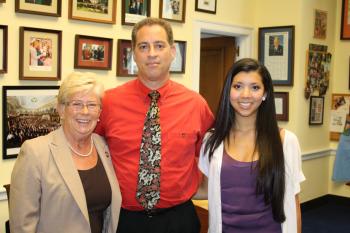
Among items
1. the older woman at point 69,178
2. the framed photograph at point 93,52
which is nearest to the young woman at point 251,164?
the older woman at point 69,178

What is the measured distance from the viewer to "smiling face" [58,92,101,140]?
1789 millimetres

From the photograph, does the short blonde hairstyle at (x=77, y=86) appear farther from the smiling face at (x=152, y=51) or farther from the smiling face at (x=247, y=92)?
the smiling face at (x=247, y=92)

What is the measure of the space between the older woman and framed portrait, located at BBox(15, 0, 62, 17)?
4.03 ft

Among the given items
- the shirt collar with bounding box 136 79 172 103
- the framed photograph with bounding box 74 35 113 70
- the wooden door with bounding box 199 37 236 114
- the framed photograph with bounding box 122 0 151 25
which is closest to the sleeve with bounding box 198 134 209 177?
the shirt collar with bounding box 136 79 172 103

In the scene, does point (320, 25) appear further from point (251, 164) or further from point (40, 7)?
point (251, 164)

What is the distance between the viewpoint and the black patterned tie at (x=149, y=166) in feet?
6.45

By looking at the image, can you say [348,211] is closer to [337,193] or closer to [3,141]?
[337,193]

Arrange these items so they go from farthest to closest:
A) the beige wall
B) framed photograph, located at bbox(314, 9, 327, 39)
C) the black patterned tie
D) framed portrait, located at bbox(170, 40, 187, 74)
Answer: framed photograph, located at bbox(314, 9, 327, 39)
framed portrait, located at bbox(170, 40, 187, 74)
the beige wall
the black patterned tie

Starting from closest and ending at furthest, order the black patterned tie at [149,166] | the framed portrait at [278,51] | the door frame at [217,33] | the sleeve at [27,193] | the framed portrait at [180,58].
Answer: the sleeve at [27,193] < the black patterned tie at [149,166] < the framed portrait at [180,58] < the door frame at [217,33] < the framed portrait at [278,51]

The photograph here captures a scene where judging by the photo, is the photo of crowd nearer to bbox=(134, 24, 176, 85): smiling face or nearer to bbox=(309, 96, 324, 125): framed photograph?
bbox=(134, 24, 176, 85): smiling face

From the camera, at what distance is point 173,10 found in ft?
12.6

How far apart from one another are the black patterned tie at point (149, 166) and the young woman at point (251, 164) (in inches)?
9.3

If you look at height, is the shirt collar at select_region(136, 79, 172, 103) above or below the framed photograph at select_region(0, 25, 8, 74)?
below

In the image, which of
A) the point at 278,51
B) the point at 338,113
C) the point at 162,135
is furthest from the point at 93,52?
the point at 338,113
